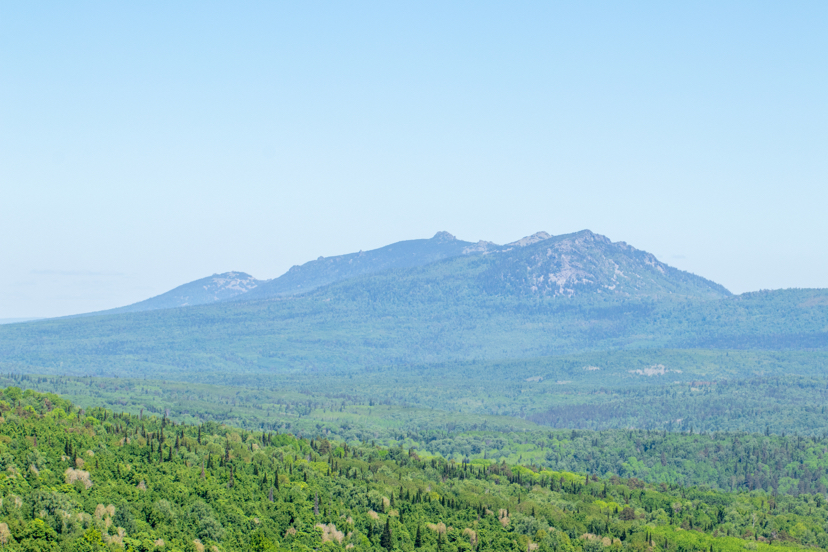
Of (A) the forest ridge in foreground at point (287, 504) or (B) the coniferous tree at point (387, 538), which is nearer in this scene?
(A) the forest ridge in foreground at point (287, 504)

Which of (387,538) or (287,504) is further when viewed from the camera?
(287,504)

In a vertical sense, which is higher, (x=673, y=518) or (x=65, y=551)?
(x=65, y=551)

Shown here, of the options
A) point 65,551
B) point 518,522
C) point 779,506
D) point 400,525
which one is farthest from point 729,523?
point 65,551

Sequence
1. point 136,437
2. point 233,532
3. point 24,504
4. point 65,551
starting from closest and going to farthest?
point 65,551, point 24,504, point 233,532, point 136,437

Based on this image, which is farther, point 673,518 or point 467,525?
point 673,518

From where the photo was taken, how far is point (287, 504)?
14638cm

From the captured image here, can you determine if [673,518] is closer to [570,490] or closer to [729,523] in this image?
[729,523]

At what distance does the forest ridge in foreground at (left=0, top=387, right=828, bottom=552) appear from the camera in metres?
125

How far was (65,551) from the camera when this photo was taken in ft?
362

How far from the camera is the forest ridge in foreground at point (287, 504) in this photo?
12500cm

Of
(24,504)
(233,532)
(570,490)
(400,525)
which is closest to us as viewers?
(24,504)

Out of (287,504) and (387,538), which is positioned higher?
(287,504)

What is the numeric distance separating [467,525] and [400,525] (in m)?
10.7

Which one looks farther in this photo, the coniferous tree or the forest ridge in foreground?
the coniferous tree
